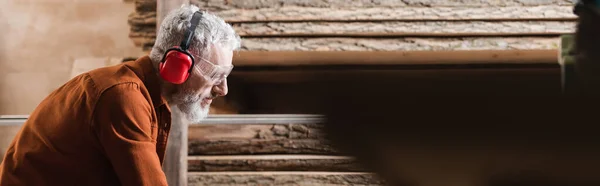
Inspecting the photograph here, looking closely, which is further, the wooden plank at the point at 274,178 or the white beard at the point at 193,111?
the wooden plank at the point at 274,178

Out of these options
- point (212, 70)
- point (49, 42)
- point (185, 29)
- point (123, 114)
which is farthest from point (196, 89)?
point (49, 42)

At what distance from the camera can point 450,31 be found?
144 inches

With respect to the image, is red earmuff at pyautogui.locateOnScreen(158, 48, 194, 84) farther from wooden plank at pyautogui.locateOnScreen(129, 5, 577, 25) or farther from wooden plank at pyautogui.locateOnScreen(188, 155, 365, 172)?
wooden plank at pyautogui.locateOnScreen(188, 155, 365, 172)

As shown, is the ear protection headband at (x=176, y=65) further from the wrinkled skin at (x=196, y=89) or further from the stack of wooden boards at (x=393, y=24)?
the stack of wooden boards at (x=393, y=24)

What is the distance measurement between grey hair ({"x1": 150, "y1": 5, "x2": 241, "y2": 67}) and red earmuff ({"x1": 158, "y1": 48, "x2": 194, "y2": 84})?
9cm

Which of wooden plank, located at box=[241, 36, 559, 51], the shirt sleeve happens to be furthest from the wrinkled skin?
wooden plank, located at box=[241, 36, 559, 51]

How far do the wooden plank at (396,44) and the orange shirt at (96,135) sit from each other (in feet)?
6.48

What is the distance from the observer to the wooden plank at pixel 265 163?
384 cm

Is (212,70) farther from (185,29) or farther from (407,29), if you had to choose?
(407,29)

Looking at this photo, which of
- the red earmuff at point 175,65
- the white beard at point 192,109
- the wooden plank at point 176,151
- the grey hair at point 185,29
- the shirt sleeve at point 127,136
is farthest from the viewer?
the wooden plank at point 176,151

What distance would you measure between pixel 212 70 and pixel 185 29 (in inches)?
5.6

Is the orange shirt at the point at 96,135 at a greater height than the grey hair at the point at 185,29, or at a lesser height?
lesser

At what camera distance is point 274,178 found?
3.84 meters

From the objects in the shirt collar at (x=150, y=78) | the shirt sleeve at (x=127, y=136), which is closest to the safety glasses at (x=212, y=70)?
the shirt collar at (x=150, y=78)
